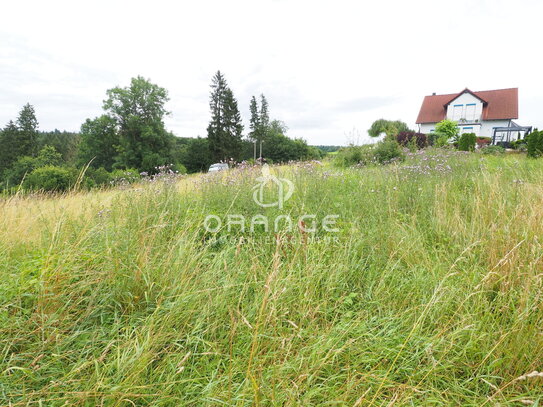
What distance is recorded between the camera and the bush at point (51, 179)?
10.8 meters

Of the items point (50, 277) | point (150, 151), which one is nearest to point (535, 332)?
point (50, 277)

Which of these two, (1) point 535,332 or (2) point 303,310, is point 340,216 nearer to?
(2) point 303,310

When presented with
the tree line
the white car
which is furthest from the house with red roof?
the white car

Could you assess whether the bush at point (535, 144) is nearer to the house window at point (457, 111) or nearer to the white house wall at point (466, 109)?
the white house wall at point (466, 109)

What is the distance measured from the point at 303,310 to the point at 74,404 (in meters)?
1.30

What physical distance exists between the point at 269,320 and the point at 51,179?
44.5 feet

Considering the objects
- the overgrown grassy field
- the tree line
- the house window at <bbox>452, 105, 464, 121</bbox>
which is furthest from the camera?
the house window at <bbox>452, 105, 464, 121</bbox>

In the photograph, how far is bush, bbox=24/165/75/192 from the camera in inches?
427

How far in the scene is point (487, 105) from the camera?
109 feet

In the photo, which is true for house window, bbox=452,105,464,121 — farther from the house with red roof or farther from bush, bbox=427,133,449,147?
bush, bbox=427,133,449,147

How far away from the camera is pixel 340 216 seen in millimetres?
3500

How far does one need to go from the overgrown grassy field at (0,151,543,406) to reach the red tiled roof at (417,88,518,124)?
40.1 m

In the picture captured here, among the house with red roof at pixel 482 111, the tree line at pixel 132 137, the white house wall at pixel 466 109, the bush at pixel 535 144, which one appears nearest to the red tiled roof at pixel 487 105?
the house with red roof at pixel 482 111

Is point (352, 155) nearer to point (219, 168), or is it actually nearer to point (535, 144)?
point (219, 168)
